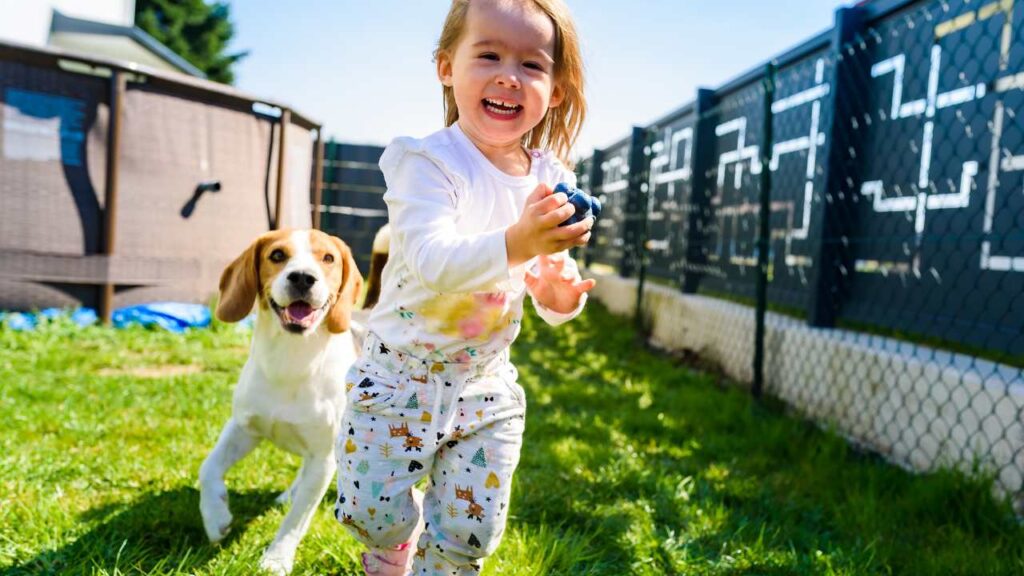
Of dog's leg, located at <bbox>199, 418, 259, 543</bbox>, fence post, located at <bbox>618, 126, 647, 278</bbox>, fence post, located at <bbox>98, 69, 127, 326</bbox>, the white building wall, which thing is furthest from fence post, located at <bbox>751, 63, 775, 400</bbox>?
the white building wall

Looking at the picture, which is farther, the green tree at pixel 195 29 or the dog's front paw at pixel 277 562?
the green tree at pixel 195 29

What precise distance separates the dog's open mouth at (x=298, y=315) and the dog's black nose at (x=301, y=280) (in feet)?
0.17

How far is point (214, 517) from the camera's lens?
7.75 ft

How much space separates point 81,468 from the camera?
9.75ft

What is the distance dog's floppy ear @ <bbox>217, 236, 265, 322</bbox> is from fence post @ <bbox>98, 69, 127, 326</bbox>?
13.7 ft

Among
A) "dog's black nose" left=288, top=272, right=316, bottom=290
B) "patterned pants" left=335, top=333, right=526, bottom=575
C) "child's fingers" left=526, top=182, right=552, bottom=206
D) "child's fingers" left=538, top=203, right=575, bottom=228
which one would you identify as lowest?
"patterned pants" left=335, top=333, right=526, bottom=575

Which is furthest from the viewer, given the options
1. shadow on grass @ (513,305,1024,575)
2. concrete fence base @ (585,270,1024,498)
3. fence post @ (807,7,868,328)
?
fence post @ (807,7,868,328)

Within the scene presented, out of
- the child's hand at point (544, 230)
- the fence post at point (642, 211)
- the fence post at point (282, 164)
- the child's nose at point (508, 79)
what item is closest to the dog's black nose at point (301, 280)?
the child's nose at point (508, 79)

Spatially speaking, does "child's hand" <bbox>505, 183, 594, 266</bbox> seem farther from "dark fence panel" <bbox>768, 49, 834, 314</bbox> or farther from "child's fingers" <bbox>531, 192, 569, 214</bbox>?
"dark fence panel" <bbox>768, 49, 834, 314</bbox>

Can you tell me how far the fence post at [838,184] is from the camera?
459 cm

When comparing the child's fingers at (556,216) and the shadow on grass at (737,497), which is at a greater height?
the child's fingers at (556,216)

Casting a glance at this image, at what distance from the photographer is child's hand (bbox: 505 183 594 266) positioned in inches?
52.1

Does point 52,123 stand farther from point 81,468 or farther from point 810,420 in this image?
point 810,420

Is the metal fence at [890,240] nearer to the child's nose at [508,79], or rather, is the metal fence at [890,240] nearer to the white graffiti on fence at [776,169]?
the white graffiti on fence at [776,169]
